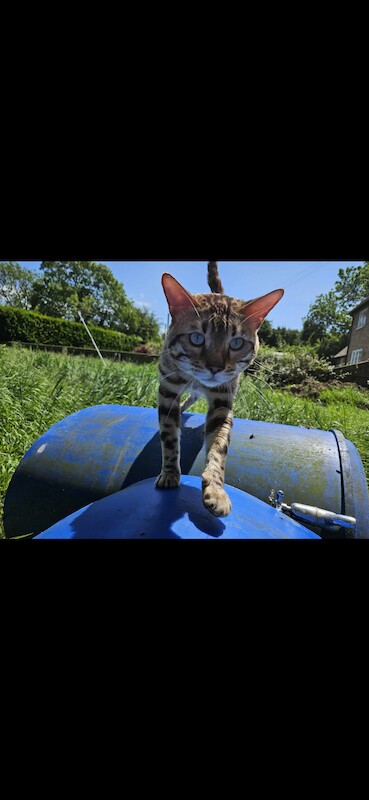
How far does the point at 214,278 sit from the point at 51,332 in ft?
40.3

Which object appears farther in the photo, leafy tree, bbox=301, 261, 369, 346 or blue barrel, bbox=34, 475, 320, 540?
leafy tree, bbox=301, 261, 369, 346

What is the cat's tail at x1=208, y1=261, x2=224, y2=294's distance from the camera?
7.93 feet

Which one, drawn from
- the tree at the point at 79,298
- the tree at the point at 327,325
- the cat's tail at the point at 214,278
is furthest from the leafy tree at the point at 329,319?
the tree at the point at 79,298

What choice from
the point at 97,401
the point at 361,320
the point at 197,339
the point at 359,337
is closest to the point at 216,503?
the point at 197,339

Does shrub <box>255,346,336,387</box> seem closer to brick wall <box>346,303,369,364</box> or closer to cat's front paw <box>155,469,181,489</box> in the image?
brick wall <box>346,303,369,364</box>

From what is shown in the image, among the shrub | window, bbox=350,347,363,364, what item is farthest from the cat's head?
the shrub

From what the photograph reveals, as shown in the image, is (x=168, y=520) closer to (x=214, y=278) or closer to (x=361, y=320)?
(x=214, y=278)

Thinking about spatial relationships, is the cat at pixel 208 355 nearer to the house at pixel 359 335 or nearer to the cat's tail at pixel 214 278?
the cat's tail at pixel 214 278

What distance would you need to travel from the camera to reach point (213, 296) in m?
1.91

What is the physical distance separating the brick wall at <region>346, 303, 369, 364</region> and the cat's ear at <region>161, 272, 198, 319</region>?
459 cm

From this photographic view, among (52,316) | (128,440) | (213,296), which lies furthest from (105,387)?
(52,316)

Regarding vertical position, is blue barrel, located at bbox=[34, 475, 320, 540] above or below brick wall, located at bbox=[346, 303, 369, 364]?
below
